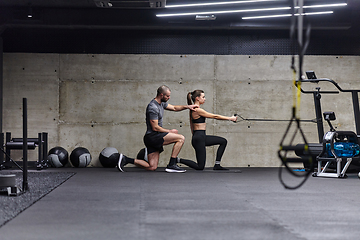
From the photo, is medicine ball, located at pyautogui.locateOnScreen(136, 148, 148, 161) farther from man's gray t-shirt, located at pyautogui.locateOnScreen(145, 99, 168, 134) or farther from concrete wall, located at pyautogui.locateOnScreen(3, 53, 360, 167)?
man's gray t-shirt, located at pyautogui.locateOnScreen(145, 99, 168, 134)

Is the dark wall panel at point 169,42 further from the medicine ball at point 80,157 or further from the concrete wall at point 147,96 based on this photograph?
the medicine ball at point 80,157

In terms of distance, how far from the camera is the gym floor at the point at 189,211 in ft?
8.95

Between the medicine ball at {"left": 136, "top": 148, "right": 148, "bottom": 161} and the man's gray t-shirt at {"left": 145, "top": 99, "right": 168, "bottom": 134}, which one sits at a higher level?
the man's gray t-shirt at {"left": 145, "top": 99, "right": 168, "bottom": 134}

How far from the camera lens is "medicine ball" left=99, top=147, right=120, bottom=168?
766 cm

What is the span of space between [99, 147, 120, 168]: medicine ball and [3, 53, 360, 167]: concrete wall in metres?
0.40

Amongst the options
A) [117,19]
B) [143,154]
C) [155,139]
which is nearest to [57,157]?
[143,154]

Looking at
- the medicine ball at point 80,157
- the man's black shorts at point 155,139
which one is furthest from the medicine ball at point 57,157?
the man's black shorts at point 155,139

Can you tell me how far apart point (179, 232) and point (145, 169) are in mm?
4470

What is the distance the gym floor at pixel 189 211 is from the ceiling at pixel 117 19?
3.52 m

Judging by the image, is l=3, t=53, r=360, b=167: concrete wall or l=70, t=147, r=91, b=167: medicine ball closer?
l=70, t=147, r=91, b=167: medicine ball

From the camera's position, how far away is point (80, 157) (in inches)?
297

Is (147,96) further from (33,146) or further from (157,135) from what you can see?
(33,146)

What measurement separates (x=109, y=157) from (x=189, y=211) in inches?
172

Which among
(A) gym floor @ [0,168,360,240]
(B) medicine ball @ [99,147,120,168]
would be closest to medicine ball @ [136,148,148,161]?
(B) medicine ball @ [99,147,120,168]
